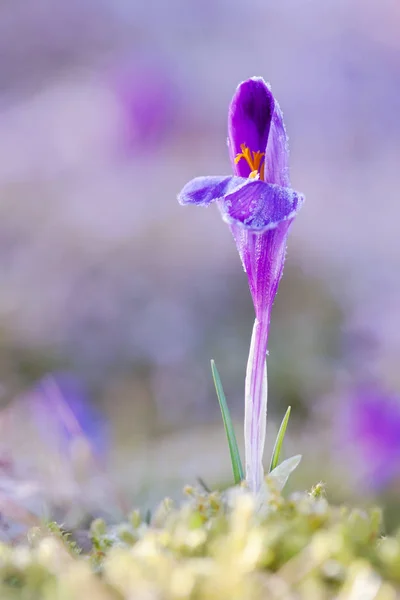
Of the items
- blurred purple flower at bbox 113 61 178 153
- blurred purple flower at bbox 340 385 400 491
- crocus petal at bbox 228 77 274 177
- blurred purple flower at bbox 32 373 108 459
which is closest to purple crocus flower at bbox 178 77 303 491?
crocus petal at bbox 228 77 274 177

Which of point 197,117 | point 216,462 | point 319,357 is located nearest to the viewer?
point 216,462

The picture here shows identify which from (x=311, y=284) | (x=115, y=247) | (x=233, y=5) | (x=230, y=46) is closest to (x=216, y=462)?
(x=311, y=284)

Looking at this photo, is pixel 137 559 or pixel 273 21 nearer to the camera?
pixel 137 559

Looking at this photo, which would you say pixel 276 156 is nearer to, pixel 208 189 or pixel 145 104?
pixel 208 189

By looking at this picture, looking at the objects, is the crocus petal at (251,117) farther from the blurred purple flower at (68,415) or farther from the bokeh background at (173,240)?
the blurred purple flower at (68,415)

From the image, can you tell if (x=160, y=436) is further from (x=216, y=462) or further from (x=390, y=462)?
(x=390, y=462)

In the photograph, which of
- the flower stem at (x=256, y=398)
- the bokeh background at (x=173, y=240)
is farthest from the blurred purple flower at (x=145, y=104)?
the flower stem at (x=256, y=398)

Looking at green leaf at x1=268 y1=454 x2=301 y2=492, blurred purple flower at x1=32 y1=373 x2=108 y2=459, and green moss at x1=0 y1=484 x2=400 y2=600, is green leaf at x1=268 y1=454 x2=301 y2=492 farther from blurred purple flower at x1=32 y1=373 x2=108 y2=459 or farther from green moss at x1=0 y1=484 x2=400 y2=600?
blurred purple flower at x1=32 y1=373 x2=108 y2=459
